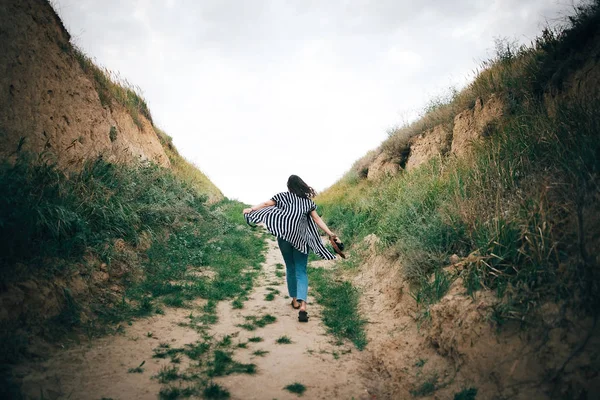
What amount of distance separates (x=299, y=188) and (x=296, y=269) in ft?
4.34

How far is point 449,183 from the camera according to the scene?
5172 mm

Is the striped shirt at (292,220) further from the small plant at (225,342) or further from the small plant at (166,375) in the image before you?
the small plant at (166,375)

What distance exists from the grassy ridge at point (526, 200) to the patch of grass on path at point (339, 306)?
1015mm

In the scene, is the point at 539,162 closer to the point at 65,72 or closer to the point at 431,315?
the point at 431,315

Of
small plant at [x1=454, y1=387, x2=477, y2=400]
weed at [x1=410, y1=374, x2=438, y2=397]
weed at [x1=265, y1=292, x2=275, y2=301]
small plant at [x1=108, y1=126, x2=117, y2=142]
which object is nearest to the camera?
small plant at [x1=454, y1=387, x2=477, y2=400]

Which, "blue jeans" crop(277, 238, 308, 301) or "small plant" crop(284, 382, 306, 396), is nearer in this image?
"small plant" crop(284, 382, 306, 396)

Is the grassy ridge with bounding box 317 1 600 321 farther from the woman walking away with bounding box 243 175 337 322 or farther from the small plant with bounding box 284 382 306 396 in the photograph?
the small plant with bounding box 284 382 306 396

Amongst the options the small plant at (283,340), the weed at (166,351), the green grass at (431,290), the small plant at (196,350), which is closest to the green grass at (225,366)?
the small plant at (196,350)

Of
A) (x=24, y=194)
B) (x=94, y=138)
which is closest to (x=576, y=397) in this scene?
(x=24, y=194)

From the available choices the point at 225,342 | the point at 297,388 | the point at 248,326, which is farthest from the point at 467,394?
the point at 248,326

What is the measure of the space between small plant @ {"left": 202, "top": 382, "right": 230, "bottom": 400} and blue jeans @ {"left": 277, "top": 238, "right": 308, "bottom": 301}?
2035 mm

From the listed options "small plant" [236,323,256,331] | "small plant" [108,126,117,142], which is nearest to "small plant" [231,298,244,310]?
"small plant" [236,323,256,331]

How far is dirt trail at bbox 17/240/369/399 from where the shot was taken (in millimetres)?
2602

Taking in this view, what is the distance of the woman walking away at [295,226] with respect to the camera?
4535mm
